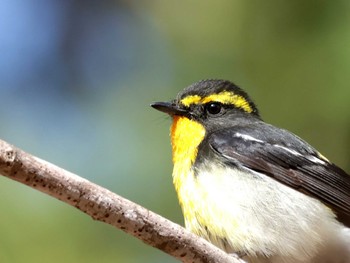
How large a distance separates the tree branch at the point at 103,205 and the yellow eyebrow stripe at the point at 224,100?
1565mm

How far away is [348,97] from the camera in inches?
212

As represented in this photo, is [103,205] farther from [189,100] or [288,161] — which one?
[189,100]

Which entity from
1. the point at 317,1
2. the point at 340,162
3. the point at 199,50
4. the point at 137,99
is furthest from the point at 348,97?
the point at 137,99

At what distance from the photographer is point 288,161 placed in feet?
15.8

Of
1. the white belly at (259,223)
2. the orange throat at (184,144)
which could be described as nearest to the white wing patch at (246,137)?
the orange throat at (184,144)

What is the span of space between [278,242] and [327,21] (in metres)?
1.84

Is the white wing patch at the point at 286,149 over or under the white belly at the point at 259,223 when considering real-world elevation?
over

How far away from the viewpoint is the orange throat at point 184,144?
15.3 feet

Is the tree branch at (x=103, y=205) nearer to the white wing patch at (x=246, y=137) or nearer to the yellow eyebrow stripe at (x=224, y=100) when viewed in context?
the white wing patch at (x=246, y=137)

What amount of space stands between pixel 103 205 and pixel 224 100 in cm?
212

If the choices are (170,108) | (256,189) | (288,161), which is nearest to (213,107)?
(170,108)

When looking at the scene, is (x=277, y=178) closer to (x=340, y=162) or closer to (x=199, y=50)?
(x=340, y=162)

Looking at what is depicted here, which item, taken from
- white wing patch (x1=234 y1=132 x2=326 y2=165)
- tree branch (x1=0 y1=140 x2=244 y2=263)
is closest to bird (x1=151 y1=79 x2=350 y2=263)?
white wing patch (x1=234 y1=132 x2=326 y2=165)

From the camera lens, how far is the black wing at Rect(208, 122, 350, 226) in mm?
4625
